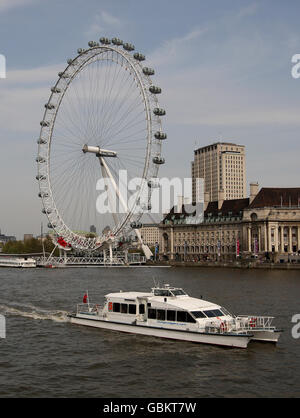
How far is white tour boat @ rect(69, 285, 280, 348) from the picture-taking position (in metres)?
26.5

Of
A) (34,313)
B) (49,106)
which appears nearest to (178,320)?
(34,313)

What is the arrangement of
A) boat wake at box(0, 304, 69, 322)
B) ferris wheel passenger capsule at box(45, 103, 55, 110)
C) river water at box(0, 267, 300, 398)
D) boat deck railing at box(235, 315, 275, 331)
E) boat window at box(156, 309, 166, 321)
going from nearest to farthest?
river water at box(0, 267, 300, 398) → boat deck railing at box(235, 315, 275, 331) → boat window at box(156, 309, 166, 321) → boat wake at box(0, 304, 69, 322) → ferris wheel passenger capsule at box(45, 103, 55, 110)

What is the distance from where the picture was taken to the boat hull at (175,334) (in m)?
25.8

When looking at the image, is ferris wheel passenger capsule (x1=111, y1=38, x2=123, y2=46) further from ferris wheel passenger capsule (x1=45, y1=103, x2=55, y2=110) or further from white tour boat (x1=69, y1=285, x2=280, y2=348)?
white tour boat (x1=69, y1=285, x2=280, y2=348)

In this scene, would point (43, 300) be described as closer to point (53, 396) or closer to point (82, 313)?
point (82, 313)

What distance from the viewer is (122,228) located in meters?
98.3

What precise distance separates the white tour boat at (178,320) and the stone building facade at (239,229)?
89.3 m

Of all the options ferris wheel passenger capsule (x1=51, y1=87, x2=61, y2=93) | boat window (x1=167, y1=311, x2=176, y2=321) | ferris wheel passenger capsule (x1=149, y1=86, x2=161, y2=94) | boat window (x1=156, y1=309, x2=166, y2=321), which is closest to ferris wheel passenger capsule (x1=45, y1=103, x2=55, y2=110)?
ferris wheel passenger capsule (x1=51, y1=87, x2=61, y2=93)

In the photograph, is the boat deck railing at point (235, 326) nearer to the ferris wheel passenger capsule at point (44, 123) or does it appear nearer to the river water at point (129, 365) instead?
the river water at point (129, 365)

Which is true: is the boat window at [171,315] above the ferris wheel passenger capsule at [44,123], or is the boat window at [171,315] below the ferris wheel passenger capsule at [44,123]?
below

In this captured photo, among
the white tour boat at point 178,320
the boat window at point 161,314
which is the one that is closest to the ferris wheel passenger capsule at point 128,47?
the white tour boat at point 178,320
